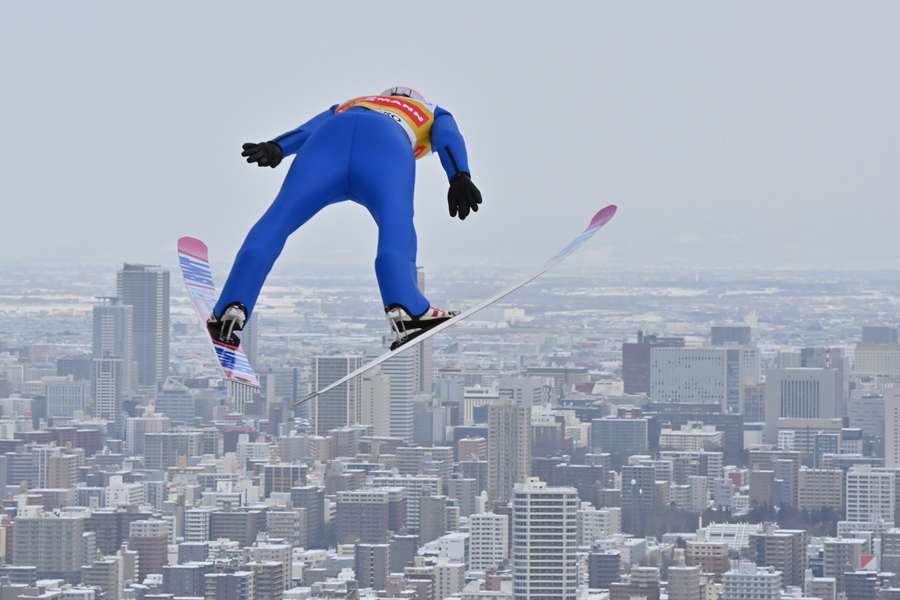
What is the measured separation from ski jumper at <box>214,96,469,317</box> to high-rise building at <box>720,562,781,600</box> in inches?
1715

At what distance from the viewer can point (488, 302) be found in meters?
2.78

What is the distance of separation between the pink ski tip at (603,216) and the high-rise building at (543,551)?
43.7 meters

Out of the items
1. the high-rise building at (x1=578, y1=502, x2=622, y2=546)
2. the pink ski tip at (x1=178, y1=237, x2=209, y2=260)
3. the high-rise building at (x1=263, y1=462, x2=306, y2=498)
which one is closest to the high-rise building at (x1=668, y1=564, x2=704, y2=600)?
the high-rise building at (x1=578, y1=502, x2=622, y2=546)

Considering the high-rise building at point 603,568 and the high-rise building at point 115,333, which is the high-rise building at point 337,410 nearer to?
the high-rise building at point 115,333

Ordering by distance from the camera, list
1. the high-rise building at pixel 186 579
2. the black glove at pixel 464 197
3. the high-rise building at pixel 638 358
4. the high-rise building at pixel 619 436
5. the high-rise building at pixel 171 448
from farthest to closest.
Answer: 1. the high-rise building at pixel 638 358
2. the high-rise building at pixel 619 436
3. the high-rise building at pixel 171 448
4. the high-rise building at pixel 186 579
5. the black glove at pixel 464 197

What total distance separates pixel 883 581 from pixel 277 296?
1503 cm

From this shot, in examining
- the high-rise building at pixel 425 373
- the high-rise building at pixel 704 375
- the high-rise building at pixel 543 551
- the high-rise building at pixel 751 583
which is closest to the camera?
the high-rise building at pixel 751 583

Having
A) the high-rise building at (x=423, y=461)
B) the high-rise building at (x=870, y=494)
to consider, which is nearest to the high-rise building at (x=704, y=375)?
the high-rise building at (x=870, y=494)

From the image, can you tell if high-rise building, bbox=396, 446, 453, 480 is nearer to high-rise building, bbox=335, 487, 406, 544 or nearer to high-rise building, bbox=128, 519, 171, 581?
high-rise building, bbox=335, 487, 406, 544

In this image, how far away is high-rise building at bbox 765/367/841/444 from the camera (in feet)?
188

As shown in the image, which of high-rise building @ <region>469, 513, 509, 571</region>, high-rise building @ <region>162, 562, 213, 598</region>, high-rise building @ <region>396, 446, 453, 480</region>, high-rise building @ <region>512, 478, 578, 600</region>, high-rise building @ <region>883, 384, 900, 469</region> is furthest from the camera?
high-rise building @ <region>883, 384, 900, 469</region>

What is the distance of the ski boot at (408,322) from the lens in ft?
8.68

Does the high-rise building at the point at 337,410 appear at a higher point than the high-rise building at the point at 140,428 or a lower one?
higher

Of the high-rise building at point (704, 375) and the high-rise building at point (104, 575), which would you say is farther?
the high-rise building at point (704, 375)
